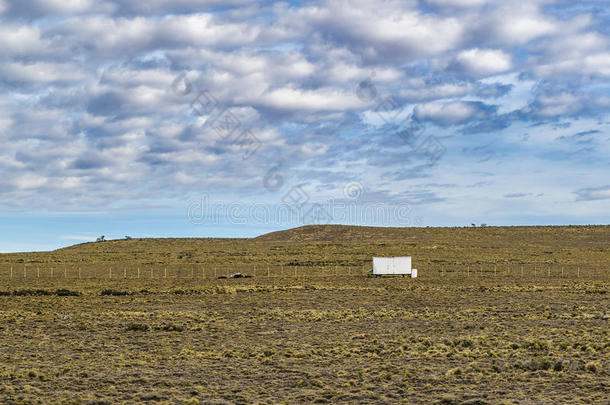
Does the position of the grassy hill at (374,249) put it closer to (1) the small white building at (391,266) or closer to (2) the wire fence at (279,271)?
(2) the wire fence at (279,271)

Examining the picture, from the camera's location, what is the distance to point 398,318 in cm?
3209

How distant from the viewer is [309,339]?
84.1 feet

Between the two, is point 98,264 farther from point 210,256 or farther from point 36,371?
point 36,371

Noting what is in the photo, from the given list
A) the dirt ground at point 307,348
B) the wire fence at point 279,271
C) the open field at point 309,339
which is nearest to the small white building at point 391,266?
Result: the wire fence at point 279,271

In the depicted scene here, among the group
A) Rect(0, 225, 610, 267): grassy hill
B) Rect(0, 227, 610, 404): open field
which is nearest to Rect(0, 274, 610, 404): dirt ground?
Rect(0, 227, 610, 404): open field

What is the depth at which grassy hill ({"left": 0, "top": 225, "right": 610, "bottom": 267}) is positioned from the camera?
283 ft

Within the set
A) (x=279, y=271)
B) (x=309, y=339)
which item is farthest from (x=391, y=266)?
(x=309, y=339)

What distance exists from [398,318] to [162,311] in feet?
46.4

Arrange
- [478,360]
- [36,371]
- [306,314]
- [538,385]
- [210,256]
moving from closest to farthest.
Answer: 1. [538,385]
2. [36,371]
3. [478,360]
4. [306,314]
5. [210,256]

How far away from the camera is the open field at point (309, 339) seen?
1688 centimetres

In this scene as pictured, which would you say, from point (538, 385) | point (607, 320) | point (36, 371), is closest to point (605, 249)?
point (607, 320)

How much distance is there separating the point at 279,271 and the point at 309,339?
4536 cm

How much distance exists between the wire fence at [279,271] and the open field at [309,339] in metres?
1.69

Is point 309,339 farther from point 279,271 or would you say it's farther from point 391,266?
point 279,271
